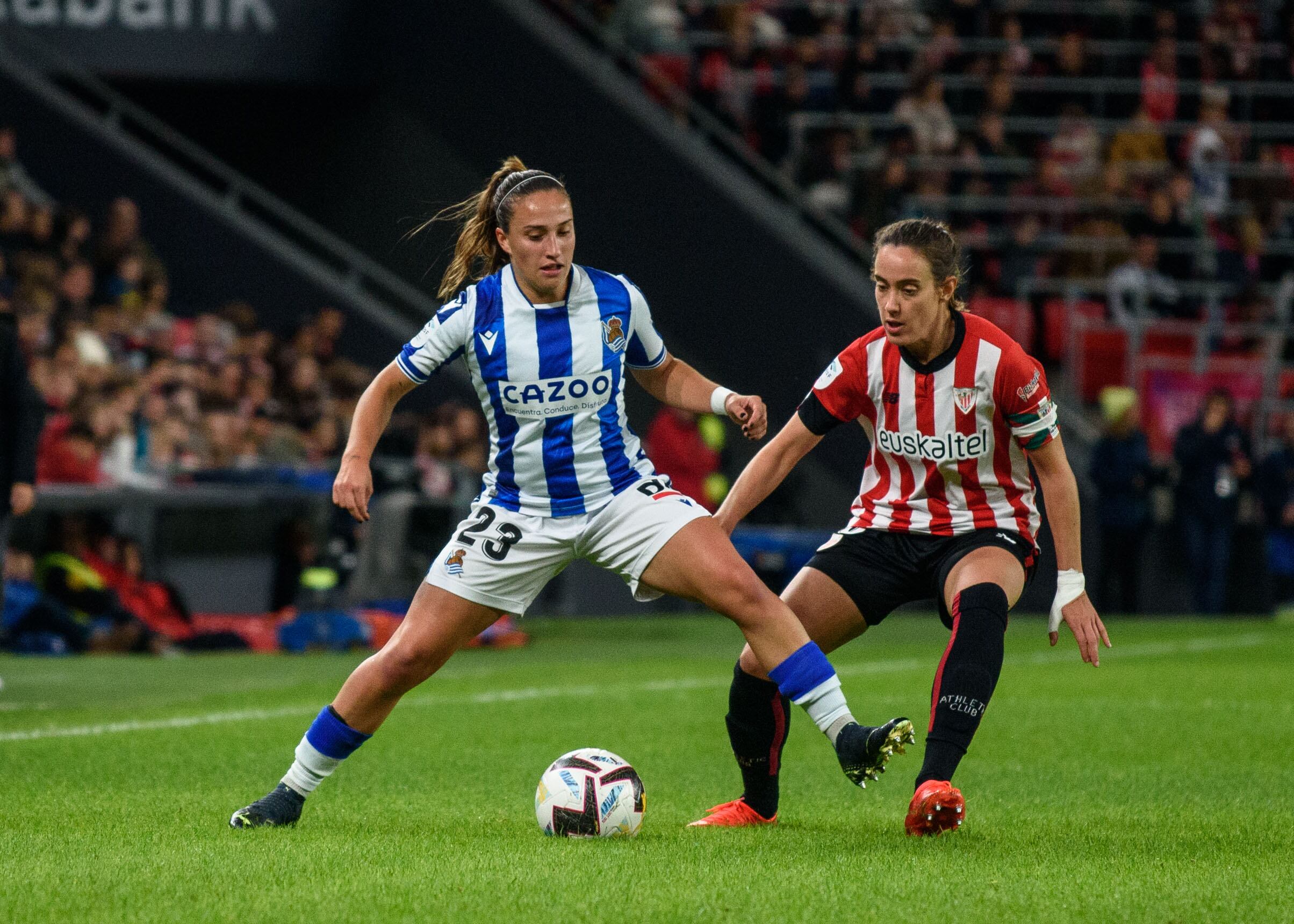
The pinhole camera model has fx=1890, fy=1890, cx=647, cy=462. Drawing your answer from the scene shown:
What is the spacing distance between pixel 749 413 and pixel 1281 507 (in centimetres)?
1413

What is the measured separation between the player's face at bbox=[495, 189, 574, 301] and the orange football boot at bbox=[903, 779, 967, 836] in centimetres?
174

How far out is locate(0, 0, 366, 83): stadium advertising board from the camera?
20.1 meters

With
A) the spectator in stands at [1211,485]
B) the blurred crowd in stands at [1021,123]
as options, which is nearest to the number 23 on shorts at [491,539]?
the spectator in stands at [1211,485]

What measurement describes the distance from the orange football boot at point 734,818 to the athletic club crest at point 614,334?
143 cm

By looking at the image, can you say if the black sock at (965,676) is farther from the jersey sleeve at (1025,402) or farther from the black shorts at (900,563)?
the jersey sleeve at (1025,402)

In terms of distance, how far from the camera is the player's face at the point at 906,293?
5.41m

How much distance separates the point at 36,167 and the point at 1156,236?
11694 mm

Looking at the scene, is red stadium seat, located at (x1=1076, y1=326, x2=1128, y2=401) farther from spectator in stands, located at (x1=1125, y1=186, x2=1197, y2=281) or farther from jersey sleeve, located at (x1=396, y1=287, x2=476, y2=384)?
jersey sleeve, located at (x1=396, y1=287, x2=476, y2=384)

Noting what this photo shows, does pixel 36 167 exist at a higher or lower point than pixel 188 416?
higher

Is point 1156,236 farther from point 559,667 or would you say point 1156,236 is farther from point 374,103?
point 559,667

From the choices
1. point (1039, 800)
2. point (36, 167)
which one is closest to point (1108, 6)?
point (36, 167)

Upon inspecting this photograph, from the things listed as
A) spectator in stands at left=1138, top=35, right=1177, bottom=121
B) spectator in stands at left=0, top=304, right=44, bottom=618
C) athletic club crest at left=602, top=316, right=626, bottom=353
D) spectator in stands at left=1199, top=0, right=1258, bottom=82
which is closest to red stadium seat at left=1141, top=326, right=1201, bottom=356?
spectator in stands at left=1138, top=35, right=1177, bottom=121

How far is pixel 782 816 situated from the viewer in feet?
19.4

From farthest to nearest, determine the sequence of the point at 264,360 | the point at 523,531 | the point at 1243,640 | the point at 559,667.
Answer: the point at 264,360 → the point at 1243,640 → the point at 559,667 → the point at 523,531
